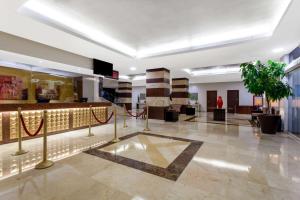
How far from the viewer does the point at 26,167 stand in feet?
8.81

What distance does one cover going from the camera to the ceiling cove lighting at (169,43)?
3.50 metres

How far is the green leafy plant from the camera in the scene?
16.6 ft

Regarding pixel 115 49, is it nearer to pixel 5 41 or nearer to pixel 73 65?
pixel 73 65

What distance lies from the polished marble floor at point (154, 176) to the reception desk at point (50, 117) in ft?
2.07

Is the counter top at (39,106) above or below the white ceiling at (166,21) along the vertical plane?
below

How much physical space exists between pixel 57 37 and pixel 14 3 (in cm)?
154

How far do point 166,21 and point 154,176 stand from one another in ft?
12.7

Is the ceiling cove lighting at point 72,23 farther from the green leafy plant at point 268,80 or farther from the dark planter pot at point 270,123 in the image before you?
the dark planter pot at point 270,123

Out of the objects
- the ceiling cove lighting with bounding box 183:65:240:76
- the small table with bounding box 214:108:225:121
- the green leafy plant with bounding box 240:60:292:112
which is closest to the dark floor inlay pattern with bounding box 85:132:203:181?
the green leafy plant with bounding box 240:60:292:112

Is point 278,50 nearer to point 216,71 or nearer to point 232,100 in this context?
point 216,71

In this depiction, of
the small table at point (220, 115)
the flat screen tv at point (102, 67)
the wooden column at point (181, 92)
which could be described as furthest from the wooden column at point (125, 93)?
the small table at point (220, 115)

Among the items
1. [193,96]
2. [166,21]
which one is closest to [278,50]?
[166,21]

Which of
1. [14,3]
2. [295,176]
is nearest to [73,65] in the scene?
[14,3]

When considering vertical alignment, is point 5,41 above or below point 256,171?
above
